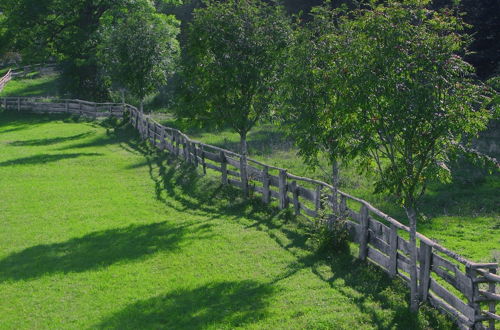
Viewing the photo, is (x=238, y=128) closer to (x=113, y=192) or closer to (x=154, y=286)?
(x=113, y=192)

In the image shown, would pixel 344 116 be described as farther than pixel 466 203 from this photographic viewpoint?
No

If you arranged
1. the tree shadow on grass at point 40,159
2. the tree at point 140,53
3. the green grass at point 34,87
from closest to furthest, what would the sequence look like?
the tree shadow on grass at point 40,159, the tree at point 140,53, the green grass at point 34,87

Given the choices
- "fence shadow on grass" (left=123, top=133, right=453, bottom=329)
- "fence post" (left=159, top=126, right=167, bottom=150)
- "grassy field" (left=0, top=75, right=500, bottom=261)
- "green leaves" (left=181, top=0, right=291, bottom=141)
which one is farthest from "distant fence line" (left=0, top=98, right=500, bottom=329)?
"fence post" (left=159, top=126, right=167, bottom=150)

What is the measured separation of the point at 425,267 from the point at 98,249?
27.4ft

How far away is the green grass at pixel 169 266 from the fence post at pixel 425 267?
1.25 feet

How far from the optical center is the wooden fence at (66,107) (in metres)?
43.2

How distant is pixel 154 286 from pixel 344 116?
546 centimetres

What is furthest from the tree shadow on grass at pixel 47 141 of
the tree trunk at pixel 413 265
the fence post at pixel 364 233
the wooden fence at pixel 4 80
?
the wooden fence at pixel 4 80

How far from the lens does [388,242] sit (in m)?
12.9

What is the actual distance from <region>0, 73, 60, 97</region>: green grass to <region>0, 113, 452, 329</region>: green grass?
122 feet

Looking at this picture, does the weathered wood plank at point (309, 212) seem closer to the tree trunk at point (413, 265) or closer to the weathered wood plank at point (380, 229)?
the weathered wood plank at point (380, 229)

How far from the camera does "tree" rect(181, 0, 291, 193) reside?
1930 centimetres

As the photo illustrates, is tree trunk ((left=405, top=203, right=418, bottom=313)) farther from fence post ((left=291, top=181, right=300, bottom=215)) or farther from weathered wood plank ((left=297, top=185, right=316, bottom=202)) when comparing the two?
fence post ((left=291, top=181, right=300, bottom=215))

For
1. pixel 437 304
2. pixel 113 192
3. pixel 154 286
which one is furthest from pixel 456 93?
pixel 113 192
